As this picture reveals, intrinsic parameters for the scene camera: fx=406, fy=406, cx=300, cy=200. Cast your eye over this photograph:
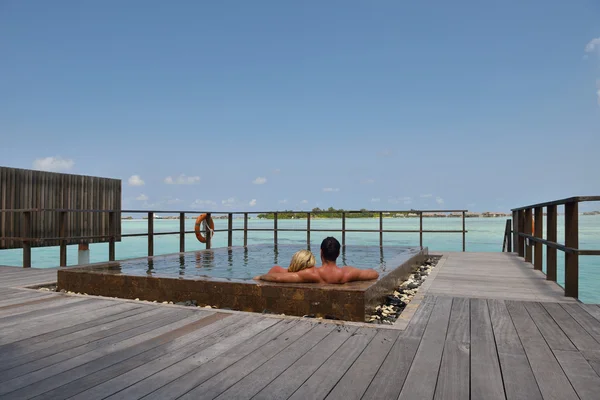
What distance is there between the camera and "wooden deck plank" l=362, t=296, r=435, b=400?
63.5 inches

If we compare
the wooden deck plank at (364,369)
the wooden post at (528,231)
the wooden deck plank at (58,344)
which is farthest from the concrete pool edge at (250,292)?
the wooden post at (528,231)

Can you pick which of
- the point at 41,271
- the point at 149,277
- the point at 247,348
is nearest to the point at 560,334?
the point at 247,348

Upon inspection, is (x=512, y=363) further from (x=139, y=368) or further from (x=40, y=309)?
(x=40, y=309)

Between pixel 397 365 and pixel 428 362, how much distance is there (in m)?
0.17

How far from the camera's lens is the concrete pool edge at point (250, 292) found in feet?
9.63

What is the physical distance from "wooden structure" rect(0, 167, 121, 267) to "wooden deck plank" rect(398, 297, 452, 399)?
7014 millimetres

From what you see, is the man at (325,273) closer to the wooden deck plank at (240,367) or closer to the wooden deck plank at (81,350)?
the wooden deck plank at (240,367)

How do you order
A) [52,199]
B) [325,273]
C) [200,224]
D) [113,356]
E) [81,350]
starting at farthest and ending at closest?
[52,199]
[200,224]
[325,273]
[81,350]
[113,356]

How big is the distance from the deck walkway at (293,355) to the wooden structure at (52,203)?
234 inches

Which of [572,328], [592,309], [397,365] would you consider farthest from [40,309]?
[592,309]

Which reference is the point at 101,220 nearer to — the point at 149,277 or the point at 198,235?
the point at 198,235

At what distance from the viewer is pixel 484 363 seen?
195 centimetres

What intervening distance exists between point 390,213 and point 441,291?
16.4 ft

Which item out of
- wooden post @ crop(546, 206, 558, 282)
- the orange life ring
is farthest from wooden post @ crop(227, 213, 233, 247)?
wooden post @ crop(546, 206, 558, 282)
